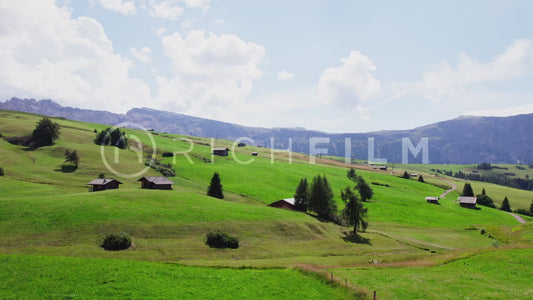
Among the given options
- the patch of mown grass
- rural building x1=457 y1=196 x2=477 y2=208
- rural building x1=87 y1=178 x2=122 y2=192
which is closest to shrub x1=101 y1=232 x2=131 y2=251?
the patch of mown grass

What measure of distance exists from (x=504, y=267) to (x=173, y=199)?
62196 millimetres

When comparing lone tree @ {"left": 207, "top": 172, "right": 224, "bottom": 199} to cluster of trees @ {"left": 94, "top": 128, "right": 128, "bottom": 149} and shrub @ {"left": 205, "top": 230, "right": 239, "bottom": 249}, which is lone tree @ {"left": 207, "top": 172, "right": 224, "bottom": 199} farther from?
cluster of trees @ {"left": 94, "top": 128, "right": 128, "bottom": 149}

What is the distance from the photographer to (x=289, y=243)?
2403 inches

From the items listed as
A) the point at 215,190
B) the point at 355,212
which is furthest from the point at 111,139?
the point at 355,212

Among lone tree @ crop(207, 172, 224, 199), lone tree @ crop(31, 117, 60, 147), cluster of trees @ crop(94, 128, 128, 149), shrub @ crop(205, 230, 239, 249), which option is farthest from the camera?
cluster of trees @ crop(94, 128, 128, 149)

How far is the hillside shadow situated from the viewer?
6928 cm

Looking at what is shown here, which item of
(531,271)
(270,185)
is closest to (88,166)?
(270,185)

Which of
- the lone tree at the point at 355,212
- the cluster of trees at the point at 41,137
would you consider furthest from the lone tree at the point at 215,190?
the cluster of trees at the point at 41,137

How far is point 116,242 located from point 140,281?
18.8 metres

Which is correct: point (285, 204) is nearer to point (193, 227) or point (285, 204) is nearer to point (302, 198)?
point (302, 198)

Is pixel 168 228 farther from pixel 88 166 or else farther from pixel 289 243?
pixel 88 166

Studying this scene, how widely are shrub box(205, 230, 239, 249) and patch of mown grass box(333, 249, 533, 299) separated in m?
20.3

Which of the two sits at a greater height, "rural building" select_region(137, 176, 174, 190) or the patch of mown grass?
"rural building" select_region(137, 176, 174, 190)

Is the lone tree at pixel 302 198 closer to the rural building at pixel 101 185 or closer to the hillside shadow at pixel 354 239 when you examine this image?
the hillside shadow at pixel 354 239
